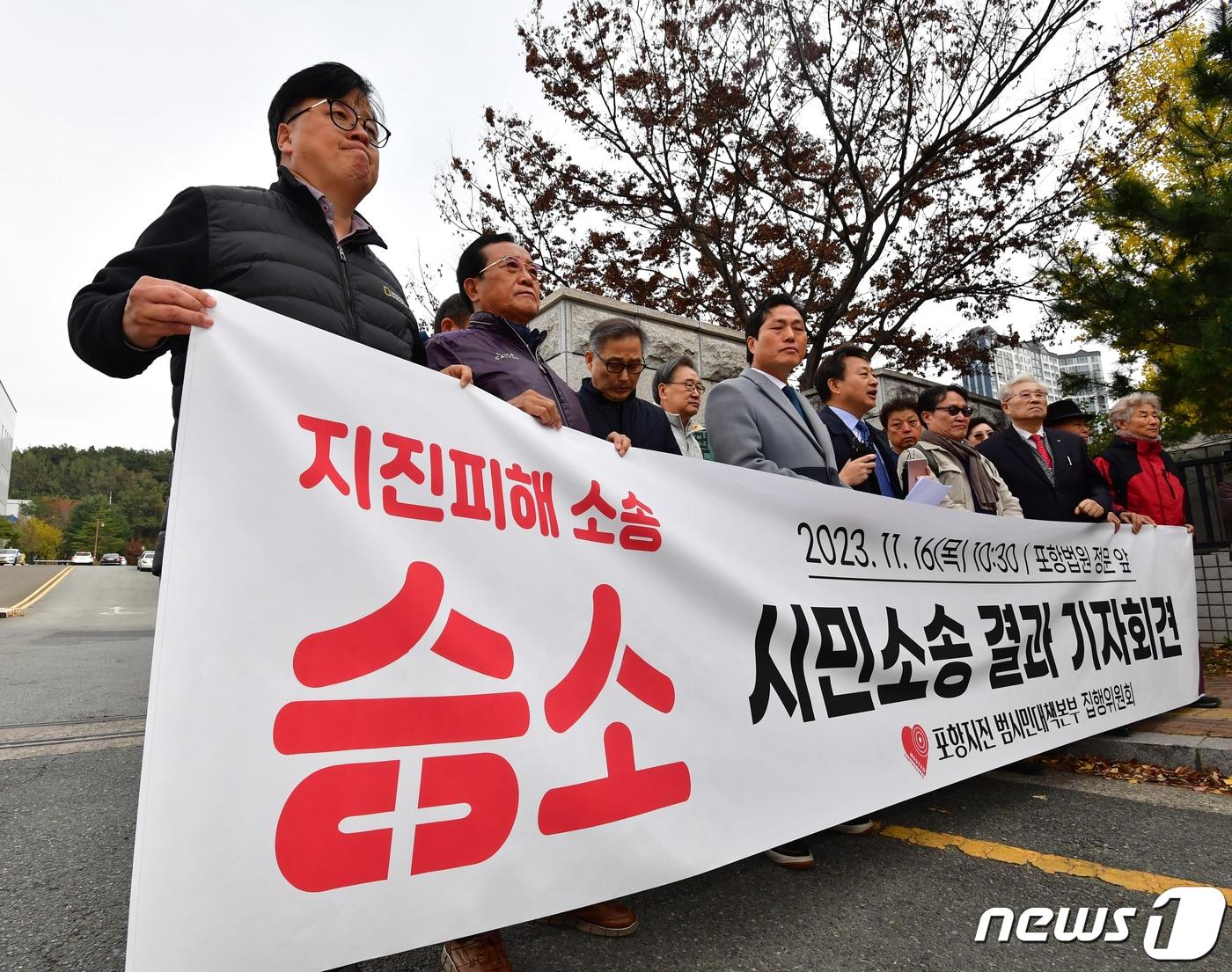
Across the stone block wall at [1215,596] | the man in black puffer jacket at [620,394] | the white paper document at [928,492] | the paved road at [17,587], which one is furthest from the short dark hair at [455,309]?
the paved road at [17,587]

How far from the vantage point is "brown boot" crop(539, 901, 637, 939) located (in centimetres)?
197

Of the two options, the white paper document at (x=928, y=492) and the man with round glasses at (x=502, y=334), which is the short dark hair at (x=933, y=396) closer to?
the white paper document at (x=928, y=492)

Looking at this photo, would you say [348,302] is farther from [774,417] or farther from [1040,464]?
[1040,464]

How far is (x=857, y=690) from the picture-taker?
2521 mm

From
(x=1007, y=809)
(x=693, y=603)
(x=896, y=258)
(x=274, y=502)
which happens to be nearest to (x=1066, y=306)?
(x=896, y=258)

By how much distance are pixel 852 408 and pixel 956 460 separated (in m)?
0.76

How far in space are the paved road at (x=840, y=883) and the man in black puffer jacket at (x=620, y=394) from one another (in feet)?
5.61

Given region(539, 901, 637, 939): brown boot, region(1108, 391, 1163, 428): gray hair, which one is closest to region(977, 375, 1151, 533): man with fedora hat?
region(1108, 391, 1163, 428): gray hair

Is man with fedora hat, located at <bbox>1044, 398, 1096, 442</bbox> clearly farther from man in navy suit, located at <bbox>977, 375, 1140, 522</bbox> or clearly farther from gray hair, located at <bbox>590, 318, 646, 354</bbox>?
gray hair, located at <bbox>590, 318, 646, 354</bbox>

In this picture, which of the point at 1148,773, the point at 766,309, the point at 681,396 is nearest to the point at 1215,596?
the point at 1148,773

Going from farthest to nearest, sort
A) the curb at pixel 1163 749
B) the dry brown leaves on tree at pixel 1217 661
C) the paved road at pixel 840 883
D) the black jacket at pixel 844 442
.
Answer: the dry brown leaves on tree at pixel 1217 661 → the black jacket at pixel 844 442 → the curb at pixel 1163 749 → the paved road at pixel 840 883

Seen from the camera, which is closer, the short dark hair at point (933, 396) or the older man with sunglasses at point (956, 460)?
the older man with sunglasses at point (956, 460)

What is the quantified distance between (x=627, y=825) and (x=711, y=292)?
10018 mm

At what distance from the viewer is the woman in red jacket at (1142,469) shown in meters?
4.79
